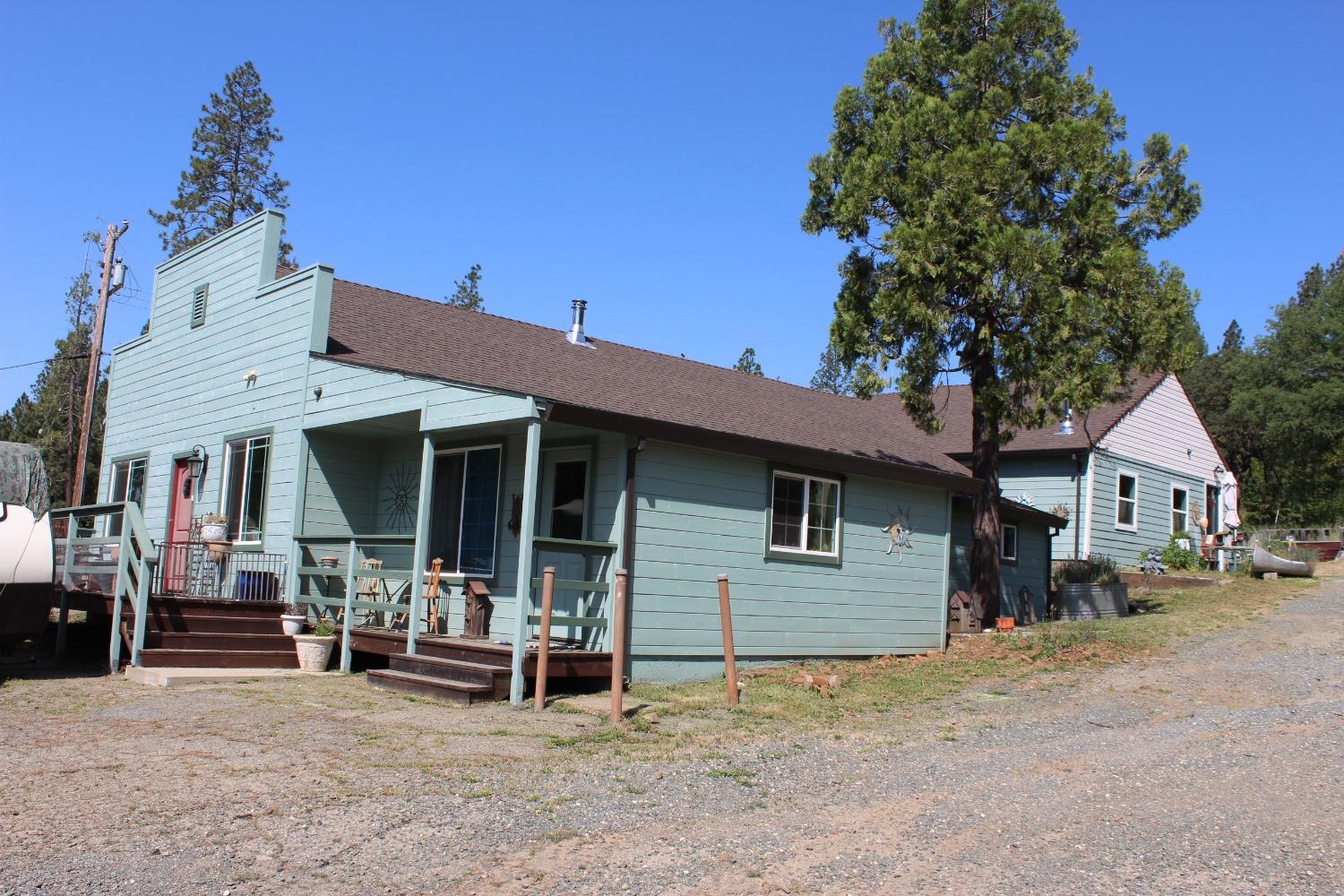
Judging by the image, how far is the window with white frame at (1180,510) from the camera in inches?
1050

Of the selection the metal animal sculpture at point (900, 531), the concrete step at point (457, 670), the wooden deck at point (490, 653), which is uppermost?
the metal animal sculpture at point (900, 531)

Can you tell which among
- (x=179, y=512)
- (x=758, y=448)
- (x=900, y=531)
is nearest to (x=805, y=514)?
(x=758, y=448)

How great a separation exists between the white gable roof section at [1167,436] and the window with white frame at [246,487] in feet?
56.1

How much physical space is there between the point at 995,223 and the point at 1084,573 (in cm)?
839

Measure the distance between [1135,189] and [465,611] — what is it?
11.4 m

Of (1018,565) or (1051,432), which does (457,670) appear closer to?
(1018,565)

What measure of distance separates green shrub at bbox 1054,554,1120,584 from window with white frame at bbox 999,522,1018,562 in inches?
58.9

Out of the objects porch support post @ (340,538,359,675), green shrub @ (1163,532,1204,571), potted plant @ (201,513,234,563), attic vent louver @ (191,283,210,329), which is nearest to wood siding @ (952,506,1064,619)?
green shrub @ (1163,532,1204,571)

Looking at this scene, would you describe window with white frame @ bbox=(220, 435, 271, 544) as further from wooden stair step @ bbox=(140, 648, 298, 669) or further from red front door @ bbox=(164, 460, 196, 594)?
wooden stair step @ bbox=(140, 648, 298, 669)

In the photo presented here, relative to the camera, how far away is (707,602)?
12266 mm

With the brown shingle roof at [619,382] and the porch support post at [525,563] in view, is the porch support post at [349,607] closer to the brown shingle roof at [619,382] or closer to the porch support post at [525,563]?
the brown shingle roof at [619,382]

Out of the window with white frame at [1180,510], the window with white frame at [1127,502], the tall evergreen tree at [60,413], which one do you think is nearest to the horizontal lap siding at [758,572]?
the window with white frame at [1127,502]

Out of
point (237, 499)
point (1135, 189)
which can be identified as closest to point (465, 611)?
point (237, 499)

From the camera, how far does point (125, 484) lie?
17484mm
